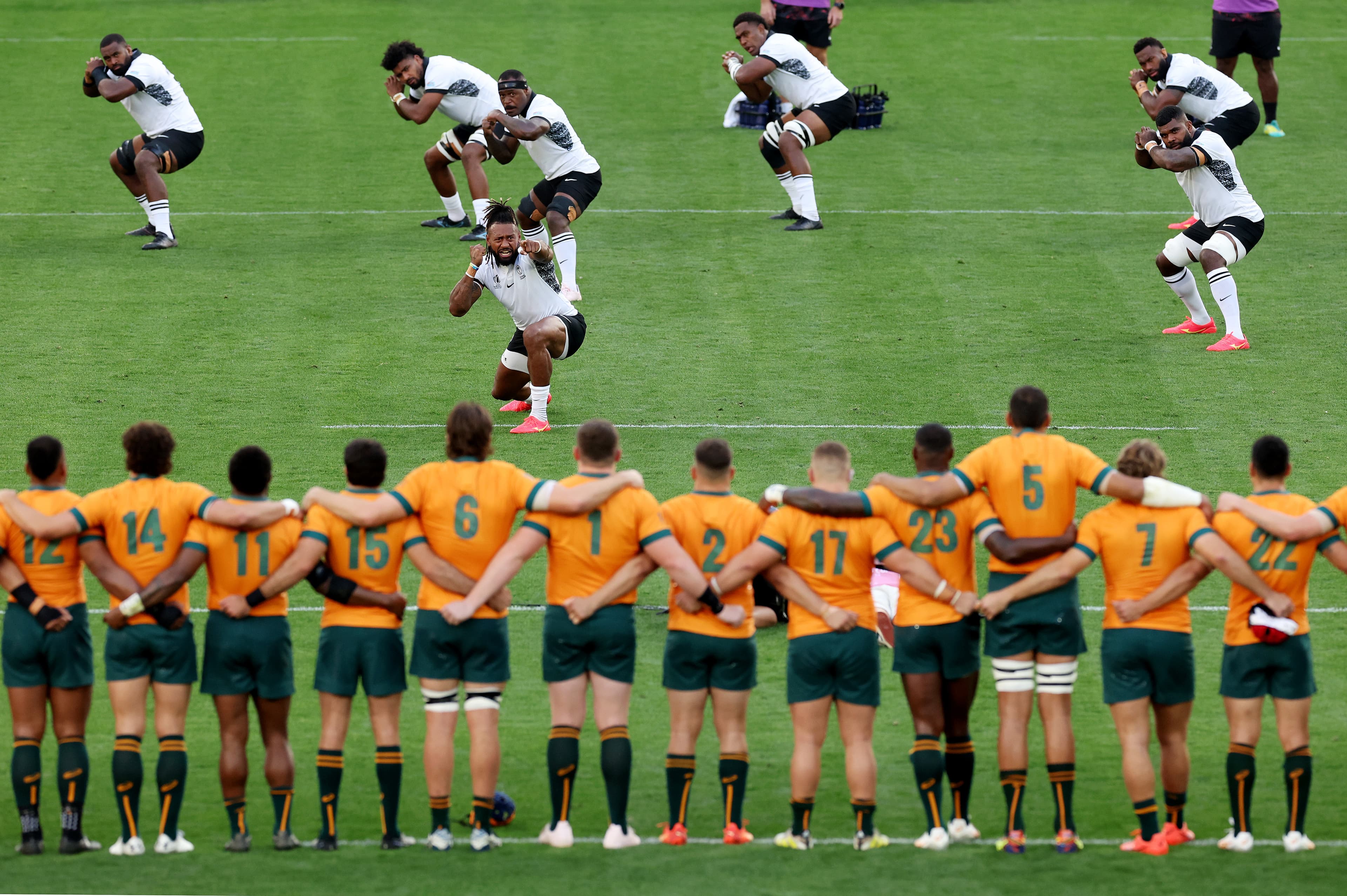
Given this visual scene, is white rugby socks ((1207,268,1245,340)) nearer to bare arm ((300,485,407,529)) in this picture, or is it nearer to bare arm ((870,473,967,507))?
bare arm ((870,473,967,507))

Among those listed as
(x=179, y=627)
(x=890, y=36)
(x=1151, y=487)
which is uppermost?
(x=890, y=36)

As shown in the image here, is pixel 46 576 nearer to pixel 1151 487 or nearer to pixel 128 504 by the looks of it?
pixel 128 504

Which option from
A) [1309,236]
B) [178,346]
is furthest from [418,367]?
[1309,236]

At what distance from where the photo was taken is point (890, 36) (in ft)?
80.9

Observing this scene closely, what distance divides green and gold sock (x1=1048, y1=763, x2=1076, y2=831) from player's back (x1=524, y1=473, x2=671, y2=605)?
1907 mm

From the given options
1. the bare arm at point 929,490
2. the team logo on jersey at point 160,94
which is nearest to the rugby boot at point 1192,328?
the bare arm at point 929,490

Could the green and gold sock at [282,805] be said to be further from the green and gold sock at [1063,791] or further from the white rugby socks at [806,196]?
the white rugby socks at [806,196]

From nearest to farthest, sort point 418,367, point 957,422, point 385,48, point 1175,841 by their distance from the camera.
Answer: point 1175,841 < point 957,422 < point 418,367 < point 385,48

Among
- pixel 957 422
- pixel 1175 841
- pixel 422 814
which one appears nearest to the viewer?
pixel 1175 841

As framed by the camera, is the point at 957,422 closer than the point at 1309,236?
Yes

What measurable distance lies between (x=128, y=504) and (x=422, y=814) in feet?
6.15

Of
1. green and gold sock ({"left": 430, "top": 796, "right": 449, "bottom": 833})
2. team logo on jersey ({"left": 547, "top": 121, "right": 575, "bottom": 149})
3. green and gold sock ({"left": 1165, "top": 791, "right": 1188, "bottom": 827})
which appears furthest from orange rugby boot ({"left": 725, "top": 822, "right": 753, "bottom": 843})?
team logo on jersey ({"left": 547, "top": 121, "right": 575, "bottom": 149})

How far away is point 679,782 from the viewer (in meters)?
7.02

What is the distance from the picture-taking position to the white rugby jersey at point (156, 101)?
55.7 feet
